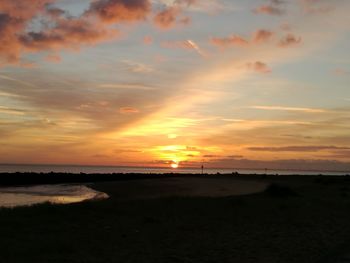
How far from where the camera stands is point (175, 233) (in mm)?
17750

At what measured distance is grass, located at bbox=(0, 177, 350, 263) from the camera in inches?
538

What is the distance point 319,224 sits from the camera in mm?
20281

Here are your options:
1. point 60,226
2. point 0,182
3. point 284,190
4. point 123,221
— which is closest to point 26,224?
point 60,226

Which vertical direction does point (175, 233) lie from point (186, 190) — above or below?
below

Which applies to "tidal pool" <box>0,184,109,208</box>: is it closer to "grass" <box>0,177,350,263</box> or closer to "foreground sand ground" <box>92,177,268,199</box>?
"foreground sand ground" <box>92,177,268,199</box>

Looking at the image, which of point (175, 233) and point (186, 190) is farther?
point (186, 190)

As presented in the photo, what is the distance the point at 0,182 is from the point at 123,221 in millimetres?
53638

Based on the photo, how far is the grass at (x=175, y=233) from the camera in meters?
13.7

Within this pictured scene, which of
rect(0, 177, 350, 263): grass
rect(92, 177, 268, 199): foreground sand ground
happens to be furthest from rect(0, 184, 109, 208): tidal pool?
rect(0, 177, 350, 263): grass

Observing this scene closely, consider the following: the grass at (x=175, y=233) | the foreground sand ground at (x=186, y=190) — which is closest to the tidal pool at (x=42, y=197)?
the foreground sand ground at (x=186, y=190)

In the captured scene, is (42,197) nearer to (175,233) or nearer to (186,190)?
(186,190)

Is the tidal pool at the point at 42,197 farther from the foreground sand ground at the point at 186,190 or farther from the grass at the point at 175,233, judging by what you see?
the grass at the point at 175,233

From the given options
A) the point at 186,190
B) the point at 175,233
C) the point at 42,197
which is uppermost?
the point at 186,190

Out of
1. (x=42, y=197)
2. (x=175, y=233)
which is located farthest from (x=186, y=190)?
(x=175, y=233)
